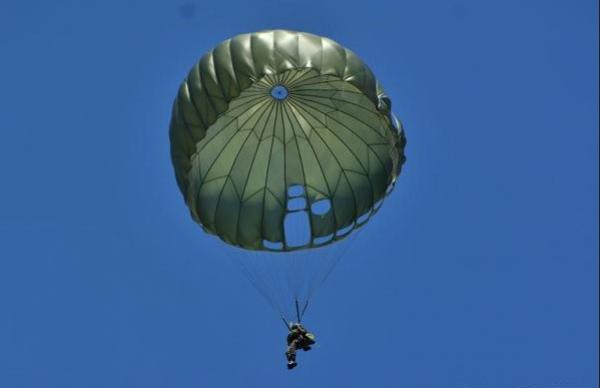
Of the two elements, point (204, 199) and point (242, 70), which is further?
point (204, 199)

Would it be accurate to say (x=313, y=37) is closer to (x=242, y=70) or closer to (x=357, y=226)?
(x=242, y=70)

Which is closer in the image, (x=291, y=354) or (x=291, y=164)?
(x=291, y=354)

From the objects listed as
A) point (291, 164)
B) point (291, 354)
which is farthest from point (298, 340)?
point (291, 164)

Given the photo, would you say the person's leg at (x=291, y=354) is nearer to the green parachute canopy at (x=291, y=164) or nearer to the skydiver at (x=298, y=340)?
the skydiver at (x=298, y=340)

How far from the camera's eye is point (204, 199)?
4159cm

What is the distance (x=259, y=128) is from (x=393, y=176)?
3.42 m

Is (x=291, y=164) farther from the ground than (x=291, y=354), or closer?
farther from the ground

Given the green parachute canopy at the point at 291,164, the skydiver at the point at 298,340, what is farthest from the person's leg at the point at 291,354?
the green parachute canopy at the point at 291,164

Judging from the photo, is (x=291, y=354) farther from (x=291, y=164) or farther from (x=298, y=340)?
(x=291, y=164)

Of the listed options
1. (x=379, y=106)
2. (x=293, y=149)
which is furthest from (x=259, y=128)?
(x=379, y=106)

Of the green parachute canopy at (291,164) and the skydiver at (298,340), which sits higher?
the green parachute canopy at (291,164)

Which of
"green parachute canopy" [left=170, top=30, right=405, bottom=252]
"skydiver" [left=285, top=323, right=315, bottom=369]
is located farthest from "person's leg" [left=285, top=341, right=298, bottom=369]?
"green parachute canopy" [left=170, top=30, right=405, bottom=252]

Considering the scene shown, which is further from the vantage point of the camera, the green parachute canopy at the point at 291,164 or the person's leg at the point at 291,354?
the green parachute canopy at the point at 291,164

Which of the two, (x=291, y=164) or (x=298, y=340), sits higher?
(x=291, y=164)
